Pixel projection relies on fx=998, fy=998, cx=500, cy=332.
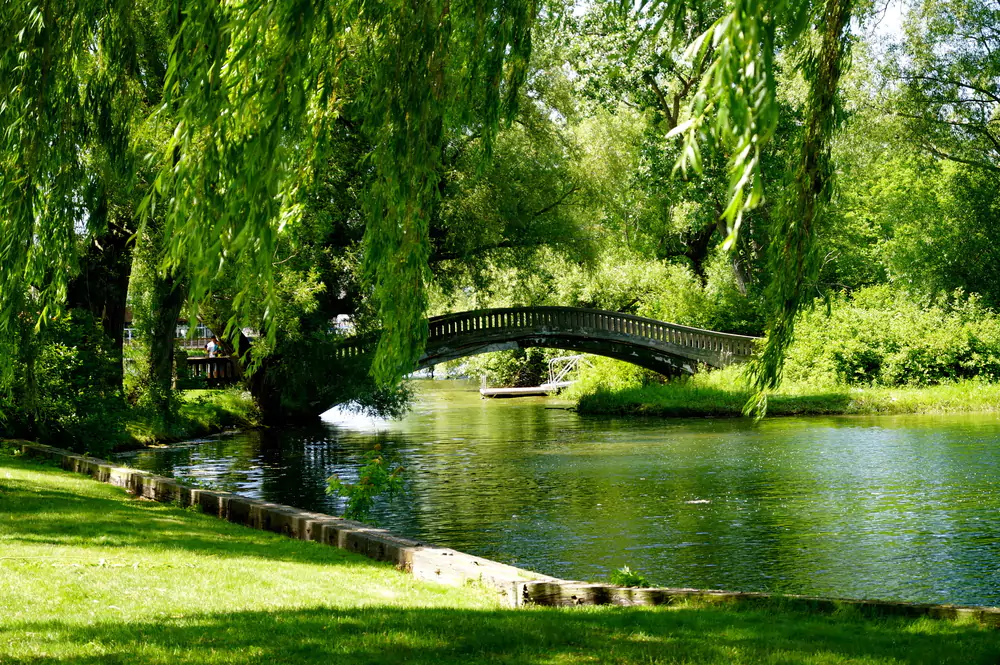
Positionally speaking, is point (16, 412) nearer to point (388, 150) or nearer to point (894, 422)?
point (388, 150)

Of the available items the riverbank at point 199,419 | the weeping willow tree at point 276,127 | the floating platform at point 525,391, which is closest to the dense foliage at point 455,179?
the weeping willow tree at point 276,127

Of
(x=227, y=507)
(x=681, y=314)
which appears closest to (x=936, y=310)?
(x=681, y=314)

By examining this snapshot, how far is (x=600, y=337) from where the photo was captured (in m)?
34.2

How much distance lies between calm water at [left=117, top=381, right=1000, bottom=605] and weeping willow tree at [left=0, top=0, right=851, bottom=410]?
17.9 feet

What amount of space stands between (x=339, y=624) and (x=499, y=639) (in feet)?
3.62

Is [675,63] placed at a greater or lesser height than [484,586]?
greater

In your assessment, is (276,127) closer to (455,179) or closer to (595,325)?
(455,179)

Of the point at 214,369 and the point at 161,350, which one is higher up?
the point at 161,350

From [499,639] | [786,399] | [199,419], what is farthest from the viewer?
[786,399]

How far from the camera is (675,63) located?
92.4 ft

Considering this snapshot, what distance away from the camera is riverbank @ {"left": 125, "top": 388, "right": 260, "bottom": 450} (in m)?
24.4

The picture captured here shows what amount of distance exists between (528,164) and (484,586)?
931 inches

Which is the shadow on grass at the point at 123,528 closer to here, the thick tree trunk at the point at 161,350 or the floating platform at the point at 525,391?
the thick tree trunk at the point at 161,350

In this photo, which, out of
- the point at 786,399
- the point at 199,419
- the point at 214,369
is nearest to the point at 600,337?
the point at 786,399
